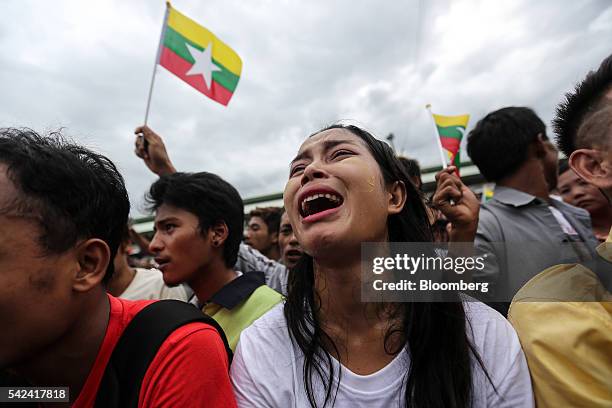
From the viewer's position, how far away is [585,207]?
11.5 feet

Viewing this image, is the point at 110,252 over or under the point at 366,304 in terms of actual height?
over

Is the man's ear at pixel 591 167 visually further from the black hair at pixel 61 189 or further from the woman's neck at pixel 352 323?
the black hair at pixel 61 189

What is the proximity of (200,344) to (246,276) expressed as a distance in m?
1.30

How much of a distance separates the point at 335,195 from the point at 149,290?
211 cm

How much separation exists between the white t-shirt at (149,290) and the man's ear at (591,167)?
2.61 metres

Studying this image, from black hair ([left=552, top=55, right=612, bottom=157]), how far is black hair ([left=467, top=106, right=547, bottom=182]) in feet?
2.90

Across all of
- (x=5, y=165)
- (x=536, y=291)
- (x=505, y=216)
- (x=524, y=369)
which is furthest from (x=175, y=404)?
(x=505, y=216)

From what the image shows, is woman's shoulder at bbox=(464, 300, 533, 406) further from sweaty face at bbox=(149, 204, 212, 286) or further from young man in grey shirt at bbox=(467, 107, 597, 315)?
sweaty face at bbox=(149, 204, 212, 286)

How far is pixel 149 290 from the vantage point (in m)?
3.18

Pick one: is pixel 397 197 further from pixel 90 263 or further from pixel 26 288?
pixel 26 288

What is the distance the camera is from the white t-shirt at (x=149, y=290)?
313 centimetres

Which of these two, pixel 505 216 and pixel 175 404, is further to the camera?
pixel 505 216

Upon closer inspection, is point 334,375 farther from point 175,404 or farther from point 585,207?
point 585,207

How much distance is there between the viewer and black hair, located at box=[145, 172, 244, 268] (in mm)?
2857
